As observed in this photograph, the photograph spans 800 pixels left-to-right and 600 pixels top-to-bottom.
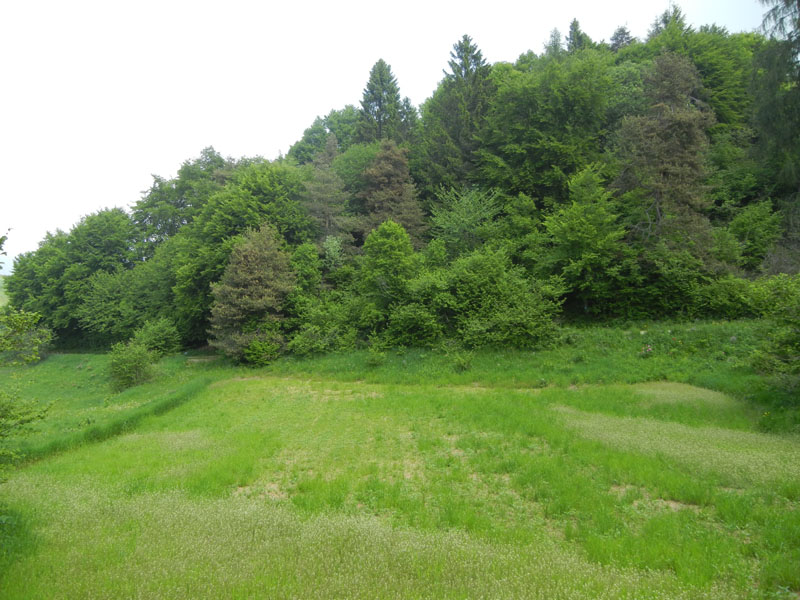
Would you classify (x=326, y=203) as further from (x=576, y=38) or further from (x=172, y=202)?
(x=576, y=38)

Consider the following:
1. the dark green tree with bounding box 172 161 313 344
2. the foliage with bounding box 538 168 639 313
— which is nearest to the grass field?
the foliage with bounding box 538 168 639 313

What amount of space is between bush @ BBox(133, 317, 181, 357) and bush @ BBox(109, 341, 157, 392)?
213 inches

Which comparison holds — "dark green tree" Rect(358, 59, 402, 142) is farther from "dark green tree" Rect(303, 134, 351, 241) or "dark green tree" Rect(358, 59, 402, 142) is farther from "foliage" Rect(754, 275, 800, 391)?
"foliage" Rect(754, 275, 800, 391)

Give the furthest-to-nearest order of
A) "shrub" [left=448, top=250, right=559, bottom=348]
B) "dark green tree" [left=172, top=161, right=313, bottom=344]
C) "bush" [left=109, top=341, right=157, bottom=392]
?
"dark green tree" [left=172, top=161, right=313, bottom=344] < "bush" [left=109, top=341, right=157, bottom=392] < "shrub" [left=448, top=250, right=559, bottom=348]

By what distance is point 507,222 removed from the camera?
29188mm

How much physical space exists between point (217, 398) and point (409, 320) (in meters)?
10.5

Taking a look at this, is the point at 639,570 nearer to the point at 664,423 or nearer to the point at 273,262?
the point at 664,423

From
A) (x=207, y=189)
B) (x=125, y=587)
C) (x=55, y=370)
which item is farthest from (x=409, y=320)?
(x=55, y=370)

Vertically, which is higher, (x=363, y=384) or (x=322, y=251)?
(x=322, y=251)

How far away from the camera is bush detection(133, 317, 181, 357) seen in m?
29.3

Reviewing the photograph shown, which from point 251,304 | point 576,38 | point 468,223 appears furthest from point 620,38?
point 251,304

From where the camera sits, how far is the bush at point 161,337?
2931cm

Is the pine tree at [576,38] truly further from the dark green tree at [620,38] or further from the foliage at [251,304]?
the foliage at [251,304]

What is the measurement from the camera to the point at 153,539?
18.8 ft
